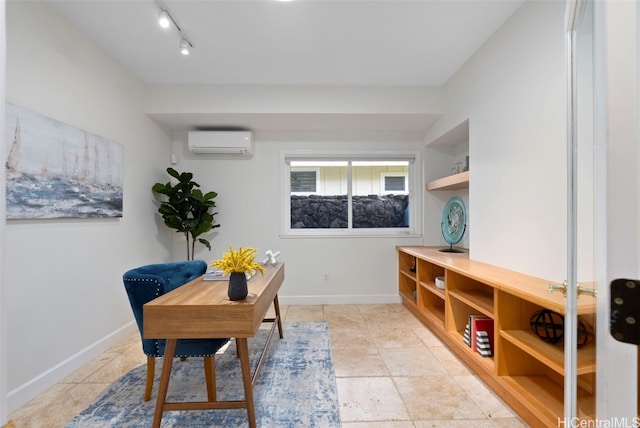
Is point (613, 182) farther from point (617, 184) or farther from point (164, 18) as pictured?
point (164, 18)

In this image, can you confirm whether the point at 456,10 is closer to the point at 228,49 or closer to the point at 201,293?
the point at 228,49

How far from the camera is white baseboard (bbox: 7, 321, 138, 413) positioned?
1.77 meters

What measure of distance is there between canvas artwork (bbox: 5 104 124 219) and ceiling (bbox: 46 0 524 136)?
0.90 m

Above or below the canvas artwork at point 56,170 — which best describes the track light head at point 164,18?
above

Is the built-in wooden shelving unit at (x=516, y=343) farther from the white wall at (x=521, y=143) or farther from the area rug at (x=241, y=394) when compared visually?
the area rug at (x=241, y=394)

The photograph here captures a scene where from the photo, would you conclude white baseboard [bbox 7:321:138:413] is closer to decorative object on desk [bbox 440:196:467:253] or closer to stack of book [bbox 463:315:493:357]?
stack of book [bbox 463:315:493:357]

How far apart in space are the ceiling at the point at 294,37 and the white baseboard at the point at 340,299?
2751 mm

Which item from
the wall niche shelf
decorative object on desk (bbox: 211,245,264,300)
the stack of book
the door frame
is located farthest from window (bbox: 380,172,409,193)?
the door frame

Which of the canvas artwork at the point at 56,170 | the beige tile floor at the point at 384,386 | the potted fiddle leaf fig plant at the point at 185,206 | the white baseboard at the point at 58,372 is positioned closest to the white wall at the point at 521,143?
the beige tile floor at the point at 384,386

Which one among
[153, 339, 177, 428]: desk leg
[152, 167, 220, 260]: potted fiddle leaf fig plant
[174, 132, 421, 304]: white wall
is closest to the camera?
[153, 339, 177, 428]: desk leg

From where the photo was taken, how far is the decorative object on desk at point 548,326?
162 centimetres

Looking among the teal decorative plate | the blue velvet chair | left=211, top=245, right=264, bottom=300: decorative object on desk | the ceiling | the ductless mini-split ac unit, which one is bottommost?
the blue velvet chair

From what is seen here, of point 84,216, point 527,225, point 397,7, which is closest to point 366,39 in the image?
point 397,7

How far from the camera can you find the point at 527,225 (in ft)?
6.40
